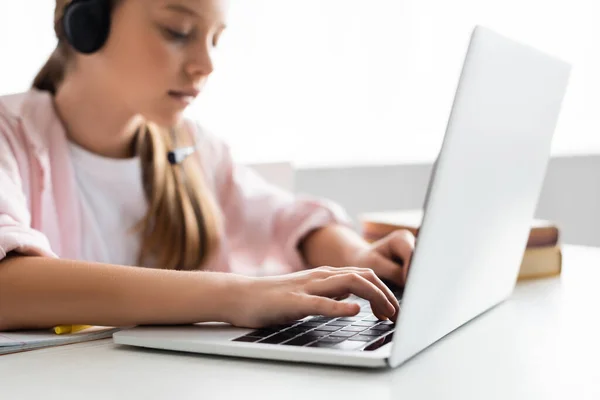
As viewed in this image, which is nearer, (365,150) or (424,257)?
(424,257)

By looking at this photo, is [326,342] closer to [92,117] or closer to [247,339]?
[247,339]

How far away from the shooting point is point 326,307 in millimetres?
575

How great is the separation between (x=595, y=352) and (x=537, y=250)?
1.40 feet

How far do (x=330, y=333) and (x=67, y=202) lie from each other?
63 cm

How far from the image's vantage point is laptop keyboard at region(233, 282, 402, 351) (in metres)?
0.53

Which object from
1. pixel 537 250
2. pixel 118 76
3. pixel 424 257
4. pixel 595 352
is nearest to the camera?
pixel 424 257

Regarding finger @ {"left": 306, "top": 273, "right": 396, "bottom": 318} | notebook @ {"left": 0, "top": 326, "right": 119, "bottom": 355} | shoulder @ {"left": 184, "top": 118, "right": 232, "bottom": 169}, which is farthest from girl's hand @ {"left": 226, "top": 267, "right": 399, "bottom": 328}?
shoulder @ {"left": 184, "top": 118, "right": 232, "bottom": 169}

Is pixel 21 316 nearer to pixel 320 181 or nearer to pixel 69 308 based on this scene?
pixel 69 308

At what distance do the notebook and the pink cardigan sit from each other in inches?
3.7

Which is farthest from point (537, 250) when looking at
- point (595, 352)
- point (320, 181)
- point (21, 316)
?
point (320, 181)

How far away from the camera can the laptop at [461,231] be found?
46cm

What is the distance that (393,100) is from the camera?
1.98m

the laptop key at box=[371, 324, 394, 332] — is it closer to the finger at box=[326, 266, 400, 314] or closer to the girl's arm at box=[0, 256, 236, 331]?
the finger at box=[326, 266, 400, 314]

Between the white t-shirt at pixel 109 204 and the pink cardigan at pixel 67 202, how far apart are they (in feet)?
0.14
